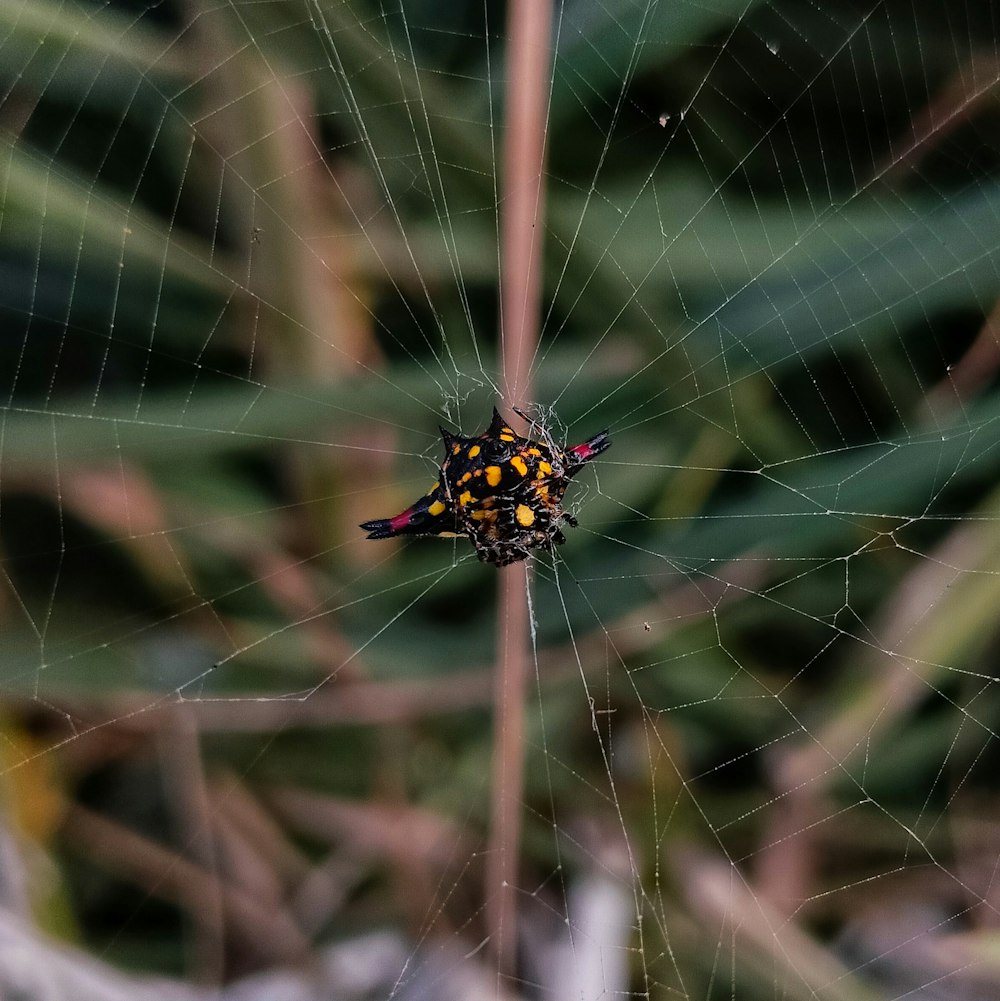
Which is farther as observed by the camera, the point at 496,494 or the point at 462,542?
the point at 462,542

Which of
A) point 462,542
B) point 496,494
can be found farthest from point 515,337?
point 462,542

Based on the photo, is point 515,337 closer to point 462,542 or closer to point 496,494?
point 496,494

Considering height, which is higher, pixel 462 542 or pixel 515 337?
pixel 515 337

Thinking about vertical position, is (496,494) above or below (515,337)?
below
